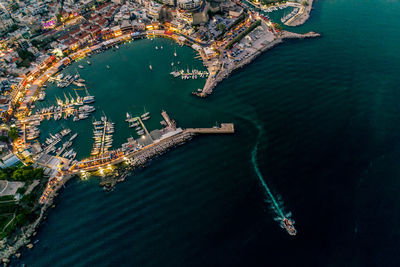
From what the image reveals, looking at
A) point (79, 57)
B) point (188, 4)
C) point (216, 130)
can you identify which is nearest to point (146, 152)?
point (216, 130)

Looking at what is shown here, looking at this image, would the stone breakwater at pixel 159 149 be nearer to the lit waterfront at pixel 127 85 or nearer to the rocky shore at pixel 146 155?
the rocky shore at pixel 146 155

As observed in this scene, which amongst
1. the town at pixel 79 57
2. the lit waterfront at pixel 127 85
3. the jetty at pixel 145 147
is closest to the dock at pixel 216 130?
the jetty at pixel 145 147

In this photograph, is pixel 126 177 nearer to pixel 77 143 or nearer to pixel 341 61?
pixel 77 143

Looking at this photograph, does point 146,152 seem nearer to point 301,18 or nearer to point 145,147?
point 145,147

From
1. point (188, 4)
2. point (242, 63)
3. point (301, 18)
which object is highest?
point (188, 4)

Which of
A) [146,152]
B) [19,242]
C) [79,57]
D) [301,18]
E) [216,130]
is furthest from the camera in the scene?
[301,18]

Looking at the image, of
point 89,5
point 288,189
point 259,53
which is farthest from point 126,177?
point 89,5
